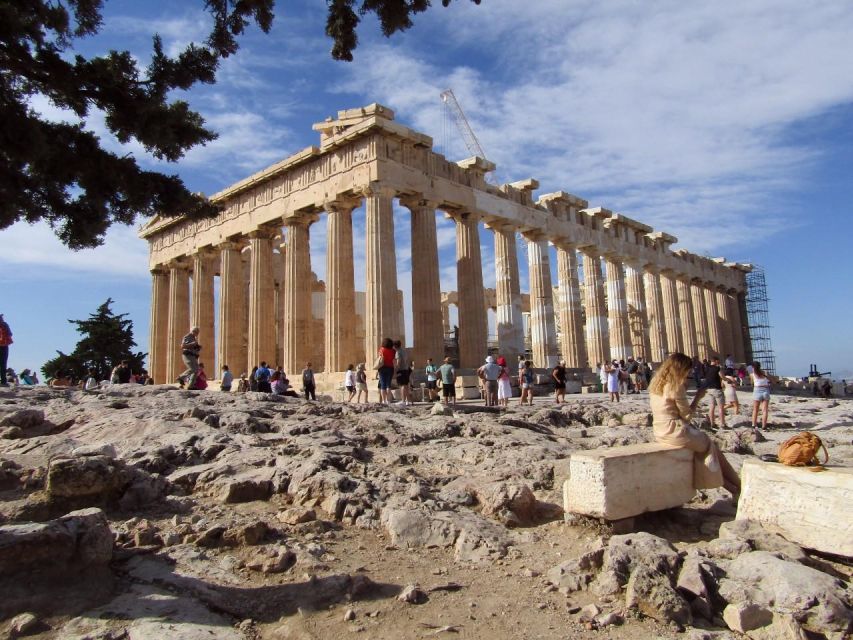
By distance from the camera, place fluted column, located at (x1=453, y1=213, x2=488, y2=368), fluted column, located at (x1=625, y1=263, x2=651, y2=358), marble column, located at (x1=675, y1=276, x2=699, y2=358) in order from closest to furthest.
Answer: fluted column, located at (x1=453, y1=213, x2=488, y2=368) → fluted column, located at (x1=625, y1=263, x2=651, y2=358) → marble column, located at (x1=675, y1=276, x2=699, y2=358)

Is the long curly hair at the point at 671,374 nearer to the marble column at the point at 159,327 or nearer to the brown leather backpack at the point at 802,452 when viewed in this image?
the brown leather backpack at the point at 802,452

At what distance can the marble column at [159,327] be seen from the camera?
32.8m

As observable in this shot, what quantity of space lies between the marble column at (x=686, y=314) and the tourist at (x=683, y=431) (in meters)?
35.1

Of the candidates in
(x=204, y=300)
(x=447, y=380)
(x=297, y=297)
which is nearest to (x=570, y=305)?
(x=297, y=297)

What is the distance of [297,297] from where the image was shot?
25578 mm

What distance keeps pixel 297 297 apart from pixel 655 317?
21.5 metres

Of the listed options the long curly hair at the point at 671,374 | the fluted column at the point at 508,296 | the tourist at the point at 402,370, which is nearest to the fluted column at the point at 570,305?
the fluted column at the point at 508,296

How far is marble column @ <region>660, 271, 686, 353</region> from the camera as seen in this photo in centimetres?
3791

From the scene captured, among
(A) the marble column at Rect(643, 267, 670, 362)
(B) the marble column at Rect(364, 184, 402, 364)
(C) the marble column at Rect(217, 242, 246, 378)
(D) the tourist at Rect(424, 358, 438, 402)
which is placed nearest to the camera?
(D) the tourist at Rect(424, 358, 438, 402)

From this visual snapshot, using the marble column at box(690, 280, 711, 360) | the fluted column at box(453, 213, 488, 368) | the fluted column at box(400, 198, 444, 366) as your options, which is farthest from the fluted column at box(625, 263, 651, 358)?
the fluted column at box(400, 198, 444, 366)

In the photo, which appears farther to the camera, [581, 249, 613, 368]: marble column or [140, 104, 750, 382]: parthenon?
[581, 249, 613, 368]: marble column

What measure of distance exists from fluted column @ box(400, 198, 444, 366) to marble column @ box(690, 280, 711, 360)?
74.5 ft

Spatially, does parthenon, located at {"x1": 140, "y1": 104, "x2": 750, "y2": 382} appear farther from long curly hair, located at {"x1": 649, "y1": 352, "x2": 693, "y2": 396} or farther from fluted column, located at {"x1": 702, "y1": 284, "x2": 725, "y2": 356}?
long curly hair, located at {"x1": 649, "y1": 352, "x2": 693, "y2": 396}

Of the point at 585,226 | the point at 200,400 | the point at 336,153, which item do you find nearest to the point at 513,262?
the point at 585,226
